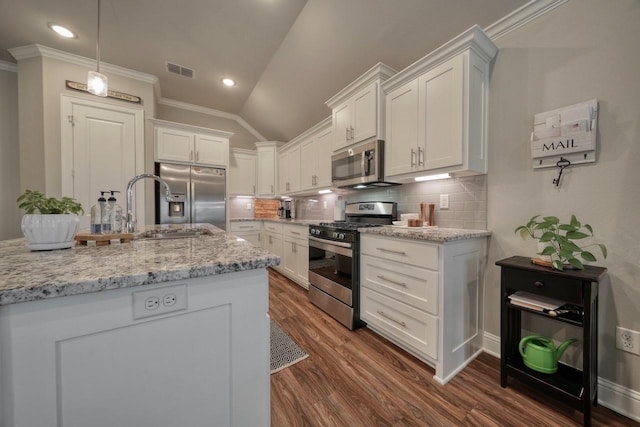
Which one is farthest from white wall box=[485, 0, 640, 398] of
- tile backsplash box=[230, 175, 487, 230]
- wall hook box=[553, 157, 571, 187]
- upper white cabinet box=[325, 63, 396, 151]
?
upper white cabinet box=[325, 63, 396, 151]

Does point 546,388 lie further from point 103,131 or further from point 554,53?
point 103,131

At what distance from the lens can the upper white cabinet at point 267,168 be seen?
4531mm

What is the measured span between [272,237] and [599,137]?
3666 mm

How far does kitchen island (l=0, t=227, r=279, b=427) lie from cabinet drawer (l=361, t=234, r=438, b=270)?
1192 mm

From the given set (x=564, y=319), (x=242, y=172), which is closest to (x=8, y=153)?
(x=242, y=172)

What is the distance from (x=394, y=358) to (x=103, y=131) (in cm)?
421

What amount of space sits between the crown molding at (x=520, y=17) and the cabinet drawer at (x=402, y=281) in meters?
1.87

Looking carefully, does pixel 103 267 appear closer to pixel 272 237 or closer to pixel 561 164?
pixel 561 164

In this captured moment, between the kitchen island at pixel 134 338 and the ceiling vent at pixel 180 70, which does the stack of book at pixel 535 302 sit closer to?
the kitchen island at pixel 134 338

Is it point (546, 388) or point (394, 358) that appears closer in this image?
point (546, 388)

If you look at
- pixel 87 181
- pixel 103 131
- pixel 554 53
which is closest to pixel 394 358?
pixel 554 53

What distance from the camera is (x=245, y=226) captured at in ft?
14.2

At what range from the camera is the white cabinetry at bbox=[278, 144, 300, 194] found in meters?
3.91

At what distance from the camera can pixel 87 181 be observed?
297 centimetres
